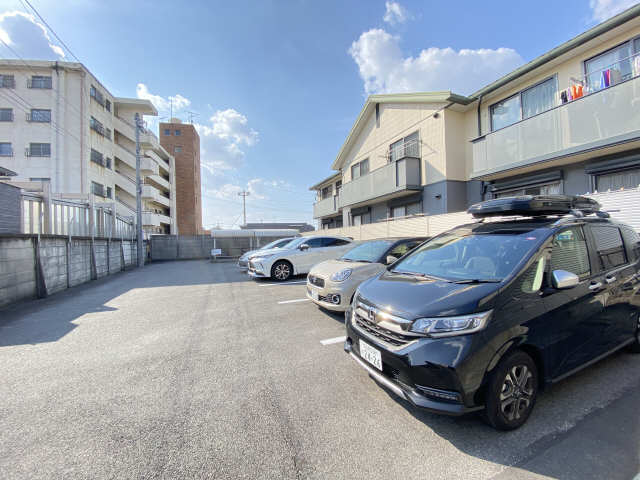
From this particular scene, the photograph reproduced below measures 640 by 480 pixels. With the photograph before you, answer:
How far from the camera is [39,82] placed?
20.8 m

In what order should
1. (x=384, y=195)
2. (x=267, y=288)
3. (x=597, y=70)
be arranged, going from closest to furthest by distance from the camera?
(x=597, y=70)
(x=267, y=288)
(x=384, y=195)

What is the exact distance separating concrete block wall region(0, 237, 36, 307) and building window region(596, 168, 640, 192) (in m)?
13.7

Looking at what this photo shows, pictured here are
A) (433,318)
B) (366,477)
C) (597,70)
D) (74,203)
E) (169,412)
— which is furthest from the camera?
(74,203)

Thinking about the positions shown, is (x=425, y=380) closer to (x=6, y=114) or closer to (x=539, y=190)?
(x=539, y=190)

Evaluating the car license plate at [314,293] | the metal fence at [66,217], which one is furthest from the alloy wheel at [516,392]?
the metal fence at [66,217]

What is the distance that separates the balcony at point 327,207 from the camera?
66.3ft

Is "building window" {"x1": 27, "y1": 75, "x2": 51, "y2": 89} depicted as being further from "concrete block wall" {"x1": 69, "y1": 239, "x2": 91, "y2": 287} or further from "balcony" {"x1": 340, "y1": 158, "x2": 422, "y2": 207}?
"balcony" {"x1": 340, "y1": 158, "x2": 422, "y2": 207}

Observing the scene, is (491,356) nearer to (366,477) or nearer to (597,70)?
(366,477)

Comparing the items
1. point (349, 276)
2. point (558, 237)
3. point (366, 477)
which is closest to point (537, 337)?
point (558, 237)

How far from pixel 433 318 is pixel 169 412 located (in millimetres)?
2271

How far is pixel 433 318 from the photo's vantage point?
6.82 ft

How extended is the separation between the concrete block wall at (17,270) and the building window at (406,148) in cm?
1273

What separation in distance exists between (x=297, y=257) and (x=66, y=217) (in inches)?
279

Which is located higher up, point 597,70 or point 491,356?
point 597,70
